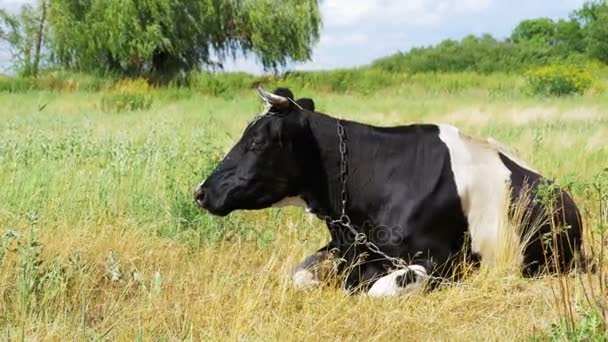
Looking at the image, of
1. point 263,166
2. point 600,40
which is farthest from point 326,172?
point 600,40

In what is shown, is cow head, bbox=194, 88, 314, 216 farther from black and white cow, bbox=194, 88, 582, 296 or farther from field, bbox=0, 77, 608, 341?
field, bbox=0, 77, 608, 341

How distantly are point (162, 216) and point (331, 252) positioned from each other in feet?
4.91

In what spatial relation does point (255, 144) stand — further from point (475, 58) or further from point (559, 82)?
point (475, 58)

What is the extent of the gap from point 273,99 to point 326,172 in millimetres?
540

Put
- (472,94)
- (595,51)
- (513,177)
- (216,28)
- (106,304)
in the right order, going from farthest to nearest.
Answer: (595,51), (216,28), (472,94), (513,177), (106,304)

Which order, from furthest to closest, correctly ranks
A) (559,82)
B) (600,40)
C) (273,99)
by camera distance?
1. (600,40)
2. (559,82)
3. (273,99)

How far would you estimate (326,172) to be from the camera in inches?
179

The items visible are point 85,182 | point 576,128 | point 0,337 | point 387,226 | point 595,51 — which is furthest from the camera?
point 595,51

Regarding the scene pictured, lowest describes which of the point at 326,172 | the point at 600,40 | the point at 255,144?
the point at 326,172

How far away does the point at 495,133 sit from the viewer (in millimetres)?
11297

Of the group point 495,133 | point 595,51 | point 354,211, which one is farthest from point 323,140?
point 595,51

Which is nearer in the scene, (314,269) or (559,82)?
(314,269)

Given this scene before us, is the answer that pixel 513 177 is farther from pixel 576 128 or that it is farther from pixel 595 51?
pixel 595 51

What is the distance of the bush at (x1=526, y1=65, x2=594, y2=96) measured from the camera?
25.3m
